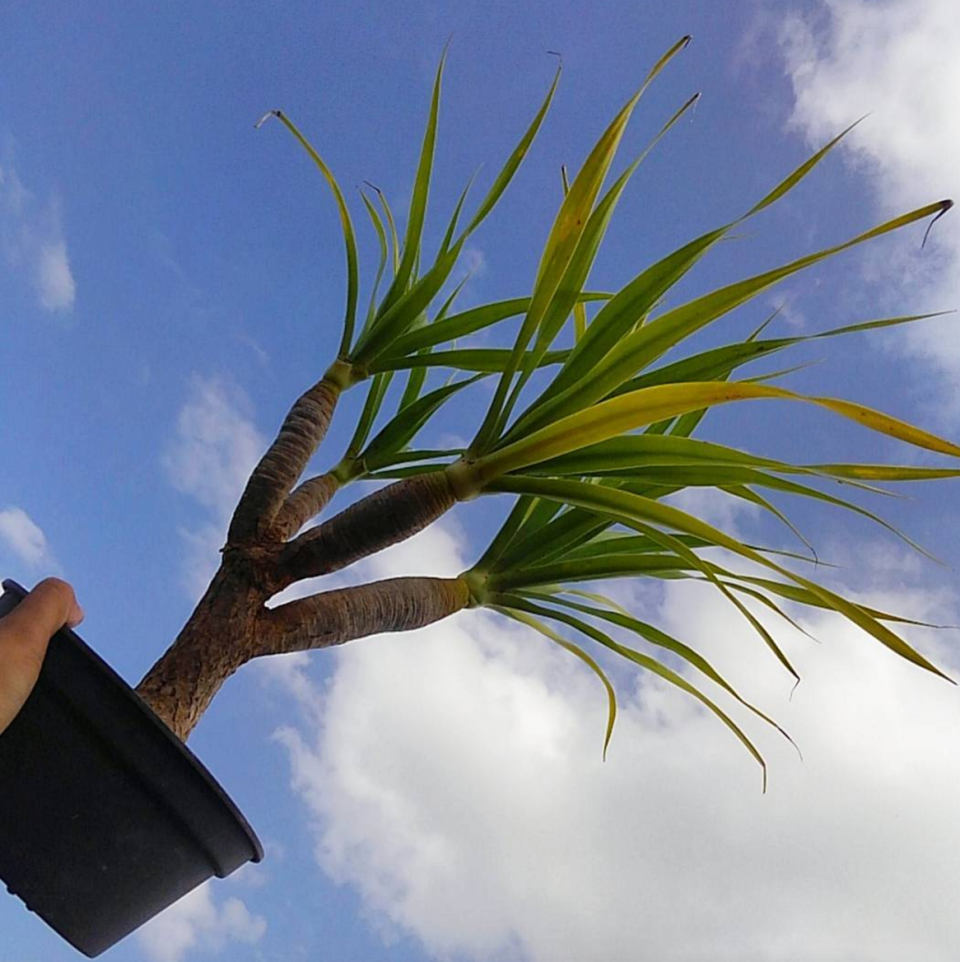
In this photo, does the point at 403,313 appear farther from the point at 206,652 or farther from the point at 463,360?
the point at 206,652

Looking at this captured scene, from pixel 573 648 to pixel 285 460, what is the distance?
0.45 metres

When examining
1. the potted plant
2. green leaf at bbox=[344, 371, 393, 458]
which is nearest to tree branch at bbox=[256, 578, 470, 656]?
the potted plant

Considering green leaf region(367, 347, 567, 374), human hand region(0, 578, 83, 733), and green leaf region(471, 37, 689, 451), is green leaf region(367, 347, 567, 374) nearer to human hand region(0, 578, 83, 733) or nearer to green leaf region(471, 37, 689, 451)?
green leaf region(471, 37, 689, 451)

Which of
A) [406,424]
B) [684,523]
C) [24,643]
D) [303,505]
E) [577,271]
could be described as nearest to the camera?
[24,643]

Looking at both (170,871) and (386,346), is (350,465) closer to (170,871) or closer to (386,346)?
(386,346)

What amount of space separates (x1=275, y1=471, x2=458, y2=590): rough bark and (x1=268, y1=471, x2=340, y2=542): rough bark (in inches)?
2.6

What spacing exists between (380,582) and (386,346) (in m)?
0.40

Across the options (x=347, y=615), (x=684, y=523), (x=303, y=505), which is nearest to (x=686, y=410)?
(x=684, y=523)

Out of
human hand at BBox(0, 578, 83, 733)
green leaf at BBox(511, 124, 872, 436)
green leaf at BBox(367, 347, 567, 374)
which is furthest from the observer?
green leaf at BBox(367, 347, 567, 374)

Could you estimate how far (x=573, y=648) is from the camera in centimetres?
119

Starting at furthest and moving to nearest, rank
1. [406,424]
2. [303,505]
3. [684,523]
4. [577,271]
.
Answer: [406,424] < [303,505] < [577,271] < [684,523]

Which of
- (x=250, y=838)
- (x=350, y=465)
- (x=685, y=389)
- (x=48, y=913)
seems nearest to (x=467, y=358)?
(x=350, y=465)

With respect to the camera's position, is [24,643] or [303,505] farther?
[303,505]

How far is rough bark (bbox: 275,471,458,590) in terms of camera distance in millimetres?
1007
